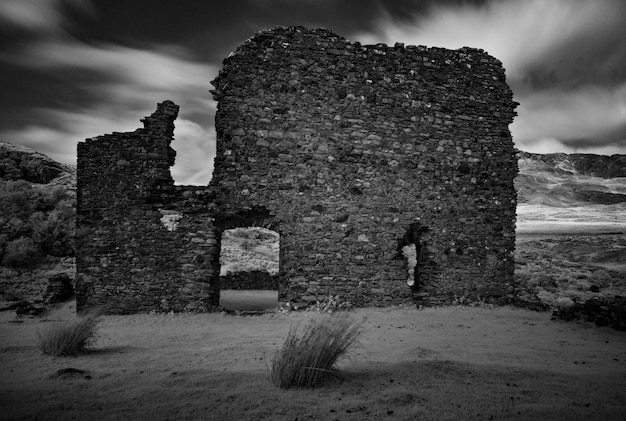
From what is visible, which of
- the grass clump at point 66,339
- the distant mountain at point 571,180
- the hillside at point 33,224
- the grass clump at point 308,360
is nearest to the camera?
the grass clump at point 308,360

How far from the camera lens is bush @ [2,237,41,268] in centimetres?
1216

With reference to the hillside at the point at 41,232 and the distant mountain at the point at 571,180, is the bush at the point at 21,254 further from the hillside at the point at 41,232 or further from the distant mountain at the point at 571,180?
the distant mountain at the point at 571,180

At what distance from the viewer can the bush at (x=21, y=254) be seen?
1216 cm

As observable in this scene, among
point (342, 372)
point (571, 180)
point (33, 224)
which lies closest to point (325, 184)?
point (342, 372)

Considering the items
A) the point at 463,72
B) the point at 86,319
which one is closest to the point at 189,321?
the point at 86,319

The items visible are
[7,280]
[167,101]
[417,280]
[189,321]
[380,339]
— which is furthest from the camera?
[7,280]

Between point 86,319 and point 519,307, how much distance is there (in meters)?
8.91

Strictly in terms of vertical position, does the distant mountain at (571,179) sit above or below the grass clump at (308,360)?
above

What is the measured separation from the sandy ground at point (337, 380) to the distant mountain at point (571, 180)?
52303 millimetres

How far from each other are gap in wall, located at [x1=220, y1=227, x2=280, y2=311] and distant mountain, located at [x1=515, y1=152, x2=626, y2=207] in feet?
142

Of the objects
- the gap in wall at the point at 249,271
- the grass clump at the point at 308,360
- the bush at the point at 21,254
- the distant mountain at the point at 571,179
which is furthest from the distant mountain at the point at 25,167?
the distant mountain at the point at 571,179

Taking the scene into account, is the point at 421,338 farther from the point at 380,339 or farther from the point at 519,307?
the point at 519,307

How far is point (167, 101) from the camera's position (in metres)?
8.27

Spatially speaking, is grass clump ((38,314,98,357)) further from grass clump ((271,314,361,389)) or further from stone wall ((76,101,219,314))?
stone wall ((76,101,219,314))
